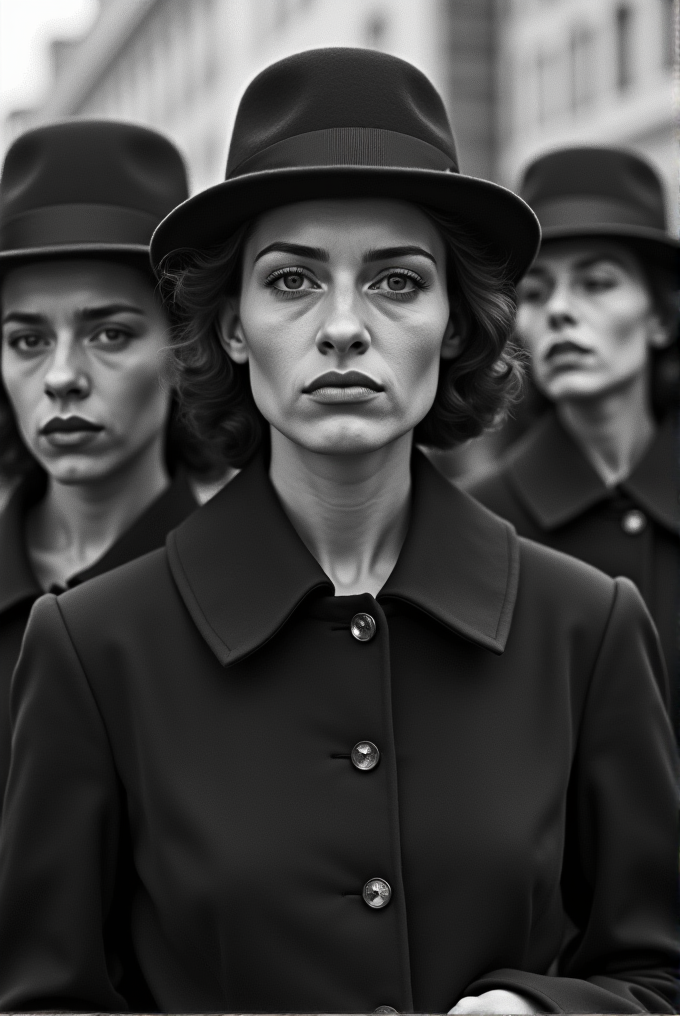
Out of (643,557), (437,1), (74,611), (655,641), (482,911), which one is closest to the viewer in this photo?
(482,911)

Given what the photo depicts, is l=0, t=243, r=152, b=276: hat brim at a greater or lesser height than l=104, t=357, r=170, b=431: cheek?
greater

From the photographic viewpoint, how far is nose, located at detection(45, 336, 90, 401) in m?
3.30

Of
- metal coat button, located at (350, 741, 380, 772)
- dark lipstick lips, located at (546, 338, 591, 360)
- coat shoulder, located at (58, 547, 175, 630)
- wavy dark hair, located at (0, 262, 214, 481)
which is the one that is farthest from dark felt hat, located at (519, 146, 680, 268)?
metal coat button, located at (350, 741, 380, 772)

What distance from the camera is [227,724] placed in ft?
8.00

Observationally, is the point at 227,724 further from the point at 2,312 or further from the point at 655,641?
the point at 2,312

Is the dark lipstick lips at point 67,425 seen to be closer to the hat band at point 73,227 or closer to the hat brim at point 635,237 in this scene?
the hat band at point 73,227

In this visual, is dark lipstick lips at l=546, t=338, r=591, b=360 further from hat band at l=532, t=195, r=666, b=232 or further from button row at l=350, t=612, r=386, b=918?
button row at l=350, t=612, r=386, b=918

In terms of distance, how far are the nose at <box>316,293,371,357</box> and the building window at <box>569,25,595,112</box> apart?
57.8ft

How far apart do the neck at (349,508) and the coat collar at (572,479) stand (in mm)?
1904

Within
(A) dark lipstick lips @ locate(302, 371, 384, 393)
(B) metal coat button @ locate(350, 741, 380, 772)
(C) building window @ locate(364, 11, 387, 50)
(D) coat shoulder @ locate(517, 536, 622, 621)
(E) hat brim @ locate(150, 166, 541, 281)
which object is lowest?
(B) metal coat button @ locate(350, 741, 380, 772)

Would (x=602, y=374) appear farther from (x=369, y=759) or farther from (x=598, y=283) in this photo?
(x=369, y=759)

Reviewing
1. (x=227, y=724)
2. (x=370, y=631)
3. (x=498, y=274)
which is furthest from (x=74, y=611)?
(x=498, y=274)

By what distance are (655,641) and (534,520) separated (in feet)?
6.04

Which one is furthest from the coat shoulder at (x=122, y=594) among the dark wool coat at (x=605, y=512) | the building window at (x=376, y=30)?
the building window at (x=376, y=30)
